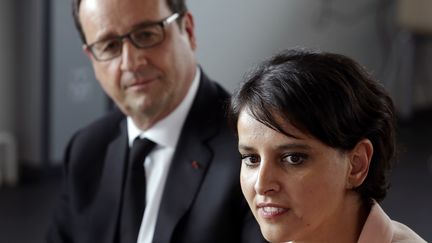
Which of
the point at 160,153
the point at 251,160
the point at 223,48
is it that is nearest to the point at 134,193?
the point at 160,153

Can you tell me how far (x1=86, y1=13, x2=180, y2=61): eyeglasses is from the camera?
5.80 feet

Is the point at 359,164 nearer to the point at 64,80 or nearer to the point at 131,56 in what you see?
the point at 131,56

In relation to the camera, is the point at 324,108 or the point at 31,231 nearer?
the point at 324,108

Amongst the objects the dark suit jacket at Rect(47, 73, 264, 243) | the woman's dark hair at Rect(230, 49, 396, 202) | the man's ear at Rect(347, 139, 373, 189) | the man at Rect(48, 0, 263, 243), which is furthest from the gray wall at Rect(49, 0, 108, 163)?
the man's ear at Rect(347, 139, 373, 189)

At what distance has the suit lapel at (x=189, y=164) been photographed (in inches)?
68.2

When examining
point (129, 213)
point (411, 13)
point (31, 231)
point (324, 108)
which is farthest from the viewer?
point (411, 13)

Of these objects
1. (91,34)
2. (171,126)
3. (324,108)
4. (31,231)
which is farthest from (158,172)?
(31,231)

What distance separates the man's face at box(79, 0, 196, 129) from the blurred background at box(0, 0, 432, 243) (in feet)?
6.51

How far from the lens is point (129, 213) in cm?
181

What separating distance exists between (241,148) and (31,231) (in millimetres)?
2647

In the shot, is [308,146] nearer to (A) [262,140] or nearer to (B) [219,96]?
(A) [262,140]

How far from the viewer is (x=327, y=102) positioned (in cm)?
120

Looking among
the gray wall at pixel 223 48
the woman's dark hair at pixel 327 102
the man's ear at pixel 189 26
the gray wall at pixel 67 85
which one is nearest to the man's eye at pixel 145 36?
the man's ear at pixel 189 26

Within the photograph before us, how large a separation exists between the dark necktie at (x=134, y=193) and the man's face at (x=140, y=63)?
0.05m
